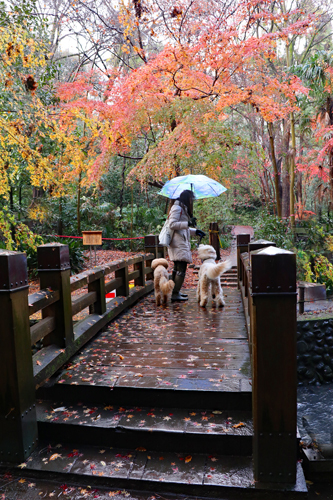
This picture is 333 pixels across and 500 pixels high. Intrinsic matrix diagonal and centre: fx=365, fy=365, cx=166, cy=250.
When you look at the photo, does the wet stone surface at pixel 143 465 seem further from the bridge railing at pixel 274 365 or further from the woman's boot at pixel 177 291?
the woman's boot at pixel 177 291

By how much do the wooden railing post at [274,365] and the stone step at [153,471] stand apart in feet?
0.38

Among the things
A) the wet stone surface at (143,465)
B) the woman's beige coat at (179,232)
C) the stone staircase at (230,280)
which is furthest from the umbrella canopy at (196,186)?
the wet stone surface at (143,465)

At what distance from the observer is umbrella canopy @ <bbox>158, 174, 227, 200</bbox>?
7.04 metres

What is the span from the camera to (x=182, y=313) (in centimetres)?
582

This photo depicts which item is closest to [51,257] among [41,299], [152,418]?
[41,299]

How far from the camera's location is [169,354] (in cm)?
398

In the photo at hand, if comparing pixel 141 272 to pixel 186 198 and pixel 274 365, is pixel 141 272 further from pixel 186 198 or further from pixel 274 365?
pixel 274 365

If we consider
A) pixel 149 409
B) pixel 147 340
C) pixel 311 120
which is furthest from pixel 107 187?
pixel 149 409

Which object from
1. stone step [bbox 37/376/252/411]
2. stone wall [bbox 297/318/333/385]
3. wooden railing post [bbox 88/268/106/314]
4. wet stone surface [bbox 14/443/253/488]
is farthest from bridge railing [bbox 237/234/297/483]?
stone wall [bbox 297/318/333/385]

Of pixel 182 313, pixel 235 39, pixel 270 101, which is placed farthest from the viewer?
pixel 235 39

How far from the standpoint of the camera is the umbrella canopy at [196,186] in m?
7.04

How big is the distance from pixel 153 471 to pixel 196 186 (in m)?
5.58

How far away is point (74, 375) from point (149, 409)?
84 centimetres

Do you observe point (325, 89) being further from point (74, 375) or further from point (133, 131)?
point (74, 375)
